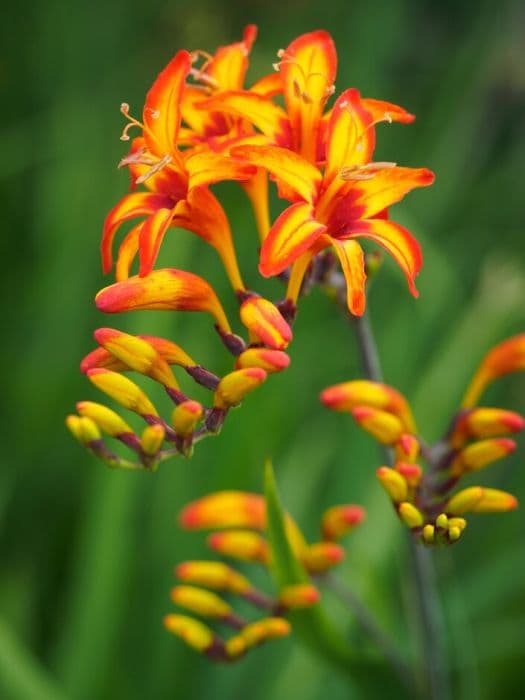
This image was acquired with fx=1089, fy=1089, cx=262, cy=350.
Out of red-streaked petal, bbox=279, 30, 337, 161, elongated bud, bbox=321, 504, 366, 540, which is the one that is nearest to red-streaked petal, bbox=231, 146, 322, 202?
red-streaked petal, bbox=279, 30, 337, 161

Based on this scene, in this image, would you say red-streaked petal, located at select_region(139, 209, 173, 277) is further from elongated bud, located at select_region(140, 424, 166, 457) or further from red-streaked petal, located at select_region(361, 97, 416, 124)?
red-streaked petal, located at select_region(361, 97, 416, 124)

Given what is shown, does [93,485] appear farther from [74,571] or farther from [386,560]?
[386,560]

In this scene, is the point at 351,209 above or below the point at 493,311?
above

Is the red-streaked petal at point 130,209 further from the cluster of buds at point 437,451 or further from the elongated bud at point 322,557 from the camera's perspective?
the elongated bud at point 322,557

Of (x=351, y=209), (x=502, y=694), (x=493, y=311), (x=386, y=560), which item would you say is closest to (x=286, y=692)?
(x=386, y=560)

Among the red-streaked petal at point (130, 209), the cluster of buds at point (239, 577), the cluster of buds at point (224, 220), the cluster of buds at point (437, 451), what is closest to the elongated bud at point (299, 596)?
the cluster of buds at point (239, 577)

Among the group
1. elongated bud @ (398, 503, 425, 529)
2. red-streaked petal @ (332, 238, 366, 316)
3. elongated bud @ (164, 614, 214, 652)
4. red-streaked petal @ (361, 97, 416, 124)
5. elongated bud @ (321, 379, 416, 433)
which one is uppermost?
red-streaked petal @ (361, 97, 416, 124)

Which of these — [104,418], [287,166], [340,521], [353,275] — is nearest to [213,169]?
[287,166]
